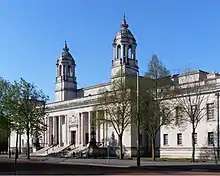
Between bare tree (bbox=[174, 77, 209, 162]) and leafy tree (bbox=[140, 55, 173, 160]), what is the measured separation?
224 cm

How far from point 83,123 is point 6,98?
91.1 ft

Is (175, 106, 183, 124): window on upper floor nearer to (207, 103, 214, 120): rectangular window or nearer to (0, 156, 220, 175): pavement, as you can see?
(207, 103, 214, 120): rectangular window

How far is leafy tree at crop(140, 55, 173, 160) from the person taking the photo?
211ft

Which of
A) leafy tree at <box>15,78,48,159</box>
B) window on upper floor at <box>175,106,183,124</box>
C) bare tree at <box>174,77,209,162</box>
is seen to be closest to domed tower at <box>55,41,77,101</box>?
leafy tree at <box>15,78,48,159</box>

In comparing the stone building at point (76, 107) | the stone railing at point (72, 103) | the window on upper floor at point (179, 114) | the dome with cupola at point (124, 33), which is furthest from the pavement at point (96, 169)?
the dome with cupola at point (124, 33)

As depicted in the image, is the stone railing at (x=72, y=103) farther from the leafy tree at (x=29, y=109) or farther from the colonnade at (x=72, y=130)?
the leafy tree at (x=29, y=109)

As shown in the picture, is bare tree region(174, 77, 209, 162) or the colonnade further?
the colonnade

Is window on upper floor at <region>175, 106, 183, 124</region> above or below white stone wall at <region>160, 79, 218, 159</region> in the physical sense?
above

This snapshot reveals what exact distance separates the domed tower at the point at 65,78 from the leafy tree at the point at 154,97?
5336cm

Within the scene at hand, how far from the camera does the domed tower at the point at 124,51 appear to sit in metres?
96.8

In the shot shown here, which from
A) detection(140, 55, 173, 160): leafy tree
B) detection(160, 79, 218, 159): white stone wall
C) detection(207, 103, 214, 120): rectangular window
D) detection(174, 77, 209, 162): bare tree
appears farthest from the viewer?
detection(207, 103, 214, 120): rectangular window

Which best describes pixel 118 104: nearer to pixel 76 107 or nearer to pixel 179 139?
pixel 179 139

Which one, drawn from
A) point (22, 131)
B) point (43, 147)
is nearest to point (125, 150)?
point (22, 131)

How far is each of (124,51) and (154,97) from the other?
32.4 m
